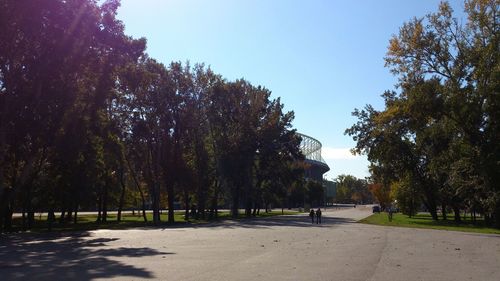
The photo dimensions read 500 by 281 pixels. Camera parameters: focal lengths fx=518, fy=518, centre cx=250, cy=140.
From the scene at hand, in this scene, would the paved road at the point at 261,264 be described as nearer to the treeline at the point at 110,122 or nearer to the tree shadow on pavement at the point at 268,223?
the treeline at the point at 110,122

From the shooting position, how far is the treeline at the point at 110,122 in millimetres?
28547

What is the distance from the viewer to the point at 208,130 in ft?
202

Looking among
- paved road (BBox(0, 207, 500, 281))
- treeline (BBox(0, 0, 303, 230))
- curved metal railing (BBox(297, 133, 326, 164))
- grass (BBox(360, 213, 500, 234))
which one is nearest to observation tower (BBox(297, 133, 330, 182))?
curved metal railing (BBox(297, 133, 326, 164))

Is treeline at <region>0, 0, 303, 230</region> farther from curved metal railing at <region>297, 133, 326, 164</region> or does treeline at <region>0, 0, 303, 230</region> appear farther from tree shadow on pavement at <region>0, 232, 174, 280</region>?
curved metal railing at <region>297, 133, 326, 164</region>

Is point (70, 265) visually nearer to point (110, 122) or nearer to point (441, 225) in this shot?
point (110, 122)

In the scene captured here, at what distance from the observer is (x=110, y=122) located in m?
40.6

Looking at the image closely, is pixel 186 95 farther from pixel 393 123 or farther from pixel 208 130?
pixel 393 123

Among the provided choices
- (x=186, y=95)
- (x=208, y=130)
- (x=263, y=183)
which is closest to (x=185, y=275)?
(x=186, y=95)

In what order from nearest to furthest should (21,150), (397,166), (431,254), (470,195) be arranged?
(431,254) → (21,150) → (470,195) → (397,166)

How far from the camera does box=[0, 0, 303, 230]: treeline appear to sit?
28.5 meters

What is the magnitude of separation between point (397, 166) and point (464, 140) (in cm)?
2206

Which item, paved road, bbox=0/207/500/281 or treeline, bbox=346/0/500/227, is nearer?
paved road, bbox=0/207/500/281

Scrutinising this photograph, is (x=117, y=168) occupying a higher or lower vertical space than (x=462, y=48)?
lower

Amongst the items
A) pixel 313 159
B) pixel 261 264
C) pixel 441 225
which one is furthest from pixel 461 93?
pixel 313 159
